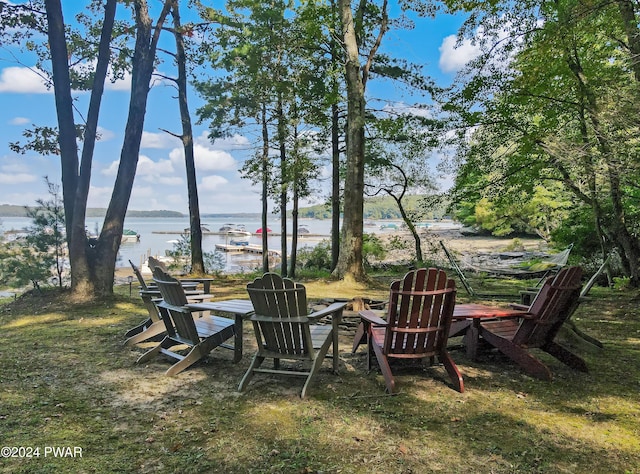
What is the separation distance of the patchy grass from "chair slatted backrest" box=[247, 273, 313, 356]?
1.19ft

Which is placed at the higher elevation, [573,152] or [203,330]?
[573,152]

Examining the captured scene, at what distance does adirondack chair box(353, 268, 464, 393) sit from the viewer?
124 inches

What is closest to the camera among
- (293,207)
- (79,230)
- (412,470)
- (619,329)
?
(412,470)

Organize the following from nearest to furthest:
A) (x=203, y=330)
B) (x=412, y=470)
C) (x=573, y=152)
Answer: (x=412, y=470) < (x=203, y=330) < (x=573, y=152)

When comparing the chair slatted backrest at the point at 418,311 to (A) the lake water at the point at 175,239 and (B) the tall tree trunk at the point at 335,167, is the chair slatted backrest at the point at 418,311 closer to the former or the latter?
(A) the lake water at the point at 175,239

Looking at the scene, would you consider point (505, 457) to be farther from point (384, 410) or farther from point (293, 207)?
point (293, 207)

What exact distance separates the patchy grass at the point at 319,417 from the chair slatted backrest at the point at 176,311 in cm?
31

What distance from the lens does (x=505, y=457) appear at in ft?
7.52

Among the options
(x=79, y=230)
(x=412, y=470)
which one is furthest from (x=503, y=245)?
(x=412, y=470)

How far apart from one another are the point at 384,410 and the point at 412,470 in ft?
2.48

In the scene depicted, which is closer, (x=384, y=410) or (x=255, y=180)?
(x=384, y=410)

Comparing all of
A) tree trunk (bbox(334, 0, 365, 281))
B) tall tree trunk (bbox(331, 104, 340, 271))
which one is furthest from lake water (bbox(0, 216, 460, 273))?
tree trunk (bbox(334, 0, 365, 281))

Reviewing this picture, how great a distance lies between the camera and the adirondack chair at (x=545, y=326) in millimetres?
3507

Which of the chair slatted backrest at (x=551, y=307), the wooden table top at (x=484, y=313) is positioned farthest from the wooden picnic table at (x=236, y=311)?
the chair slatted backrest at (x=551, y=307)
